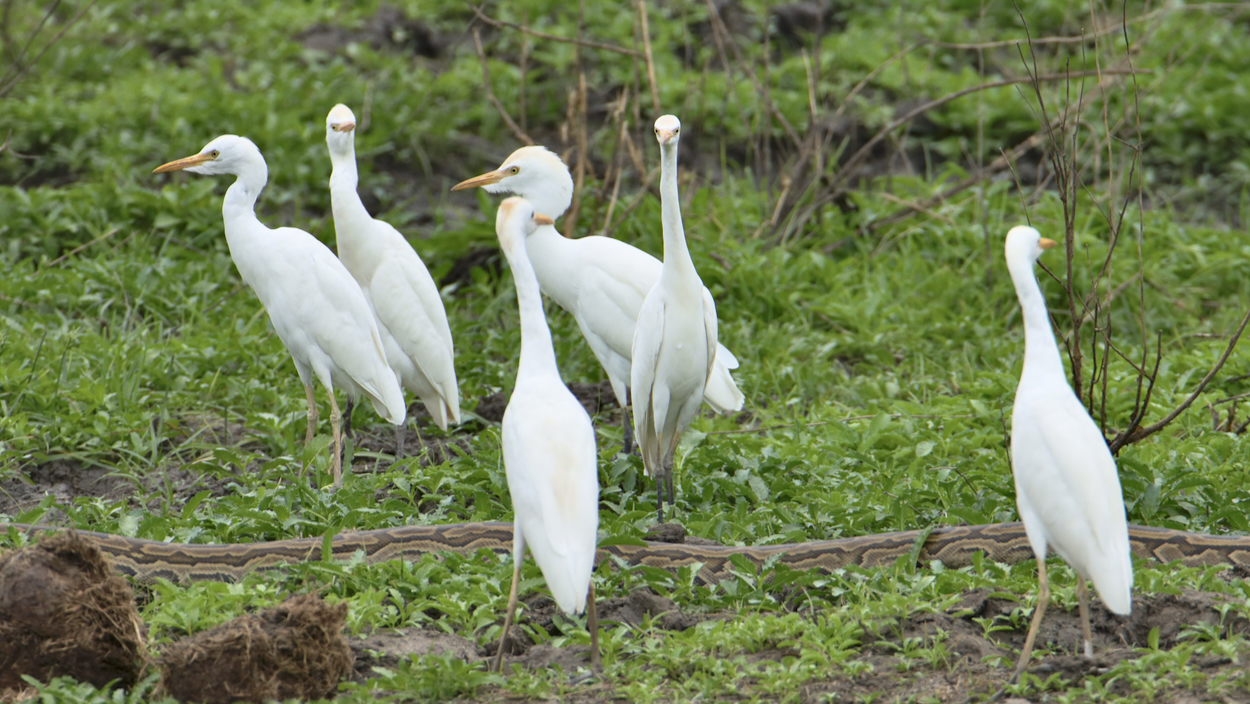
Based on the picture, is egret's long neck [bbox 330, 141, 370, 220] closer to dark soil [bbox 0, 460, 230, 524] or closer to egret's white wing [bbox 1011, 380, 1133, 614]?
dark soil [bbox 0, 460, 230, 524]

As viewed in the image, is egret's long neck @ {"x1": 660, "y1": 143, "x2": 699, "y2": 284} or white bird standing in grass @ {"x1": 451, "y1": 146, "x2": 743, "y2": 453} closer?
egret's long neck @ {"x1": 660, "y1": 143, "x2": 699, "y2": 284}

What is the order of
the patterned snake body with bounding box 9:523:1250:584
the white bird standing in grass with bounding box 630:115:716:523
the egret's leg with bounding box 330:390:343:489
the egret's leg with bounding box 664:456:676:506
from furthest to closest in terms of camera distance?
the egret's leg with bounding box 330:390:343:489 < the egret's leg with bounding box 664:456:676:506 < the white bird standing in grass with bounding box 630:115:716:523 < the patterned snake body with bounding box 9:523:1250:584

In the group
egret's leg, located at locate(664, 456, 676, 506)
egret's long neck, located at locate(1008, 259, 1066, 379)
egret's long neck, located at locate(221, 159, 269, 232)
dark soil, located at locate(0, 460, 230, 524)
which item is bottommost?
dark soil, located at locate(0, 460, 230, 524)

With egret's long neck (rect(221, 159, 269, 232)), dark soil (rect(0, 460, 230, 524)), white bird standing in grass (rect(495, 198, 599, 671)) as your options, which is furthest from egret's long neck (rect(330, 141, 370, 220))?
white bird standing in grass (rect(495, 198, 599, 671))

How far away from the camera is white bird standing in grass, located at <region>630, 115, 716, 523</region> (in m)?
4.41

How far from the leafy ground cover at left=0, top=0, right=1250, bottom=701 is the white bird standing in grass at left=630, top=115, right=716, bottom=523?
0.77ft

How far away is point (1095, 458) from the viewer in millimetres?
3006

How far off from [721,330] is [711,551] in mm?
3057

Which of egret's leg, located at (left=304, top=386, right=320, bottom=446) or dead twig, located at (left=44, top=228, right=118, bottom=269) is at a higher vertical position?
dead twig, located at (left=44, top=228, right=118, bottom=269)

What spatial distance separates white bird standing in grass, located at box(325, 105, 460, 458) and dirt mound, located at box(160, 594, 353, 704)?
7.73ft

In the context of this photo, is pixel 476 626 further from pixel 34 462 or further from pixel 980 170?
pixel 980 170

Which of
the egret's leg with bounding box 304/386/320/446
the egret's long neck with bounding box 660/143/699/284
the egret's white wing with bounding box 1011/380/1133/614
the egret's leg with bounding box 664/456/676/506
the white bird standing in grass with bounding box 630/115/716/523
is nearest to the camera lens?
the egret's white wing with bounding box 1011/380/1133/614

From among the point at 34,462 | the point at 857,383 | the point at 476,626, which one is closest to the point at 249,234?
the point at 34,462

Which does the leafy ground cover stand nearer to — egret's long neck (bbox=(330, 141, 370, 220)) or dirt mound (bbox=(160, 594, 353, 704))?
dirt mound (bbox=(160, 594, 353, 704))
